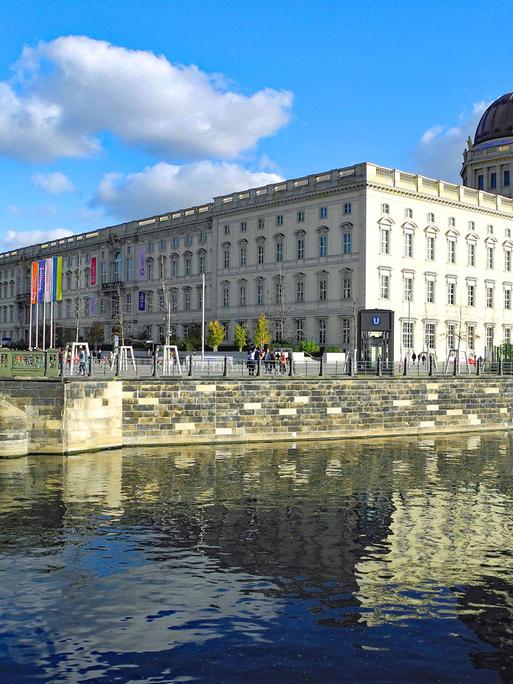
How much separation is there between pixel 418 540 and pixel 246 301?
65213 mm

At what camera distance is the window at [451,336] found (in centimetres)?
7806

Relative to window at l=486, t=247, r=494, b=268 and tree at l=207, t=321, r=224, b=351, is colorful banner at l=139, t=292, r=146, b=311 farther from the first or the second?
window at l=486, t=247, r=494, b=268

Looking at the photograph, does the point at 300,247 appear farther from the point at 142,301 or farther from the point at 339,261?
the point at 142,301

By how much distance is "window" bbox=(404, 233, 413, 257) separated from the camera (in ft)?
245

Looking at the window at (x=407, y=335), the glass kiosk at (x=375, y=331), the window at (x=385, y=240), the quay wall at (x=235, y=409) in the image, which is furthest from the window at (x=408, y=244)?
the quay wall at (x=235, y=409)

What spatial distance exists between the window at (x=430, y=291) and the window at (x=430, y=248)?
89.4 inches

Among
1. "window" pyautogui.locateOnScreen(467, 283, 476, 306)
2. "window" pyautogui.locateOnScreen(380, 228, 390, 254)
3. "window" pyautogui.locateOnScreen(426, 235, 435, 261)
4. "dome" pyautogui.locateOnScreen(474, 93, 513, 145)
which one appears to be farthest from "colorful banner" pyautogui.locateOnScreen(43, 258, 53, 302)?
"dome" pyautogui.locateOnScreen(474, 93, 513, 145)

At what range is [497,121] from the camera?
351 feet

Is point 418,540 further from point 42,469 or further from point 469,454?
point 469,454

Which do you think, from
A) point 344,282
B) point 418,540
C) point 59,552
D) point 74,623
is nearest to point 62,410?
point 59,552

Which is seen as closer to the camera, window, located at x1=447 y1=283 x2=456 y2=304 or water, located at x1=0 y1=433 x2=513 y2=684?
water, located at x1=0 y1=433 x2=513 y2=684

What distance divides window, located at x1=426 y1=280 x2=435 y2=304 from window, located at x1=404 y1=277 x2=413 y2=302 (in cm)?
233

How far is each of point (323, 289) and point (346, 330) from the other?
515 centimetres

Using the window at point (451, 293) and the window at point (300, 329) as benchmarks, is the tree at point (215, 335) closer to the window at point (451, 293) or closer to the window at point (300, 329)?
the window at point (300, 329)
